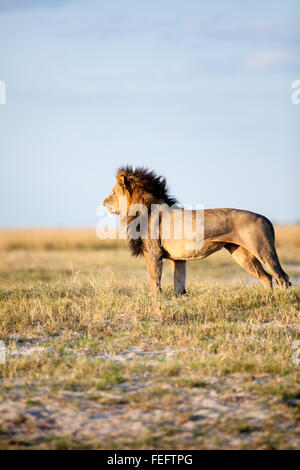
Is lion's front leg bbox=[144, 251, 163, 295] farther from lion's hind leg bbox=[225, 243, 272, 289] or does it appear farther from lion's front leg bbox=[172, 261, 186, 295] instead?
lion's hind leg bbox=[225, 243, 272, 289]

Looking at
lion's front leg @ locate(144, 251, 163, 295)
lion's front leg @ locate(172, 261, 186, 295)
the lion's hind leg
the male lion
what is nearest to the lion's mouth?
the male lion

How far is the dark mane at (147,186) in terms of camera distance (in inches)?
342

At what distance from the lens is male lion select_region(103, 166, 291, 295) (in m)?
8.16

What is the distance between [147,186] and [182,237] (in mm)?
1015

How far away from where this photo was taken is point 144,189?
28.6 ft

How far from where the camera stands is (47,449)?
391 cm

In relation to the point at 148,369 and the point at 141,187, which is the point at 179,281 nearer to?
the point at 141,187

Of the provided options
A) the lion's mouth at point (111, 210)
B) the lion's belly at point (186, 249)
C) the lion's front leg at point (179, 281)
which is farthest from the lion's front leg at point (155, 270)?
the lion's mouth at point (111, 210)

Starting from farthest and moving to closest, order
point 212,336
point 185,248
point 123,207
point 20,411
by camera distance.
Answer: point 123,207, point 185,248, point 212,336, point 20,411

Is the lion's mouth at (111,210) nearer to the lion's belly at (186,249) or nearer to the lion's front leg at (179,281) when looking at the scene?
the lion's belly at (186,249)

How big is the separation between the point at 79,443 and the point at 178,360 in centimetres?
164

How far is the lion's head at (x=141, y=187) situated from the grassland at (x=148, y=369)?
1399 millimetres

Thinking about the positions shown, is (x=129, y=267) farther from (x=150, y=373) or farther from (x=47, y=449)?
(x=47, y=449)

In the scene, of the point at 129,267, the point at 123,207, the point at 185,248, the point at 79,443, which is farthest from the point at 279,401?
the point at 129,267
